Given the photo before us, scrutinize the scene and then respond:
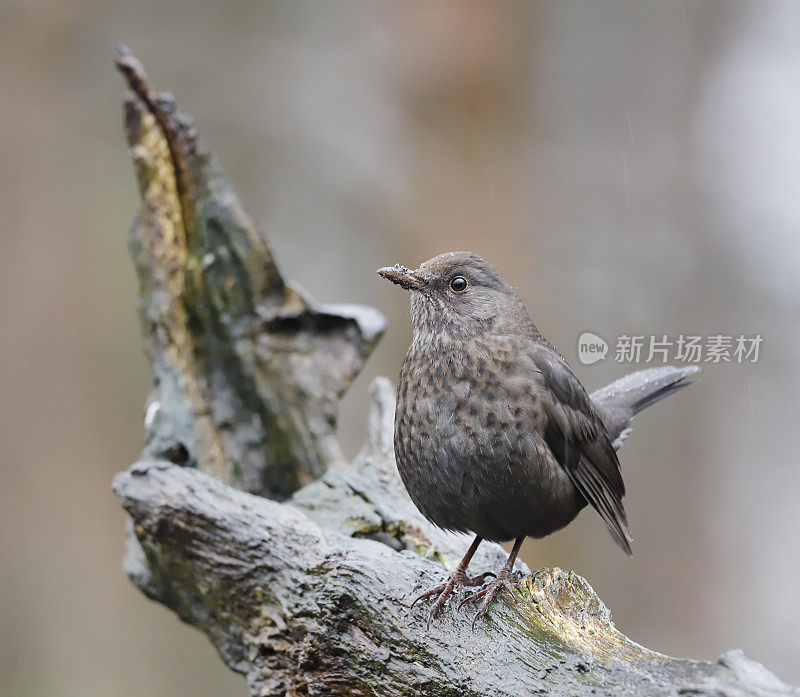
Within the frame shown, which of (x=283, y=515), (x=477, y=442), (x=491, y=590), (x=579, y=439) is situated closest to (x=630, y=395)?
(x=579, y=439)

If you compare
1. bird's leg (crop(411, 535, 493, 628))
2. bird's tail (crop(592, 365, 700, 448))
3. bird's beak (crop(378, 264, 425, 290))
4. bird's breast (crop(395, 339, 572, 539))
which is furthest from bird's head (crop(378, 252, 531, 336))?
bird's leg (crop(411, 535, 493, 628))

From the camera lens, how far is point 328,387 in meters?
4.28

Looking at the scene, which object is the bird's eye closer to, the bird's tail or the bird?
the bird

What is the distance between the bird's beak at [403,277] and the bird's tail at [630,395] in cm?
96

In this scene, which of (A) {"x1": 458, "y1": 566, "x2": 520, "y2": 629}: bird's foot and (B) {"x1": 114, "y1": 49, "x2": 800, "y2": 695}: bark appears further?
(A) {"x1": 458, "y1": 566, "x2": 520, "y2": 629}: bird's foot

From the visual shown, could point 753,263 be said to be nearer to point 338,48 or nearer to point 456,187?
point 456,187

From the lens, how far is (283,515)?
10.6 ft

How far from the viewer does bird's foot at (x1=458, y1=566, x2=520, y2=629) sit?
2582 mm

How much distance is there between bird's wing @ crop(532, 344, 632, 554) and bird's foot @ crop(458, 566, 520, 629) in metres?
0.43

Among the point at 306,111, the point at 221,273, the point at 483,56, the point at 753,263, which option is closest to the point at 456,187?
the point at 483,56

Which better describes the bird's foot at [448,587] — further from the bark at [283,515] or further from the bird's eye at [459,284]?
the bird's eye at [459,284]

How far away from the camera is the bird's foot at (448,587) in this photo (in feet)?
8.50

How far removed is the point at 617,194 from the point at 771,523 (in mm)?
3020

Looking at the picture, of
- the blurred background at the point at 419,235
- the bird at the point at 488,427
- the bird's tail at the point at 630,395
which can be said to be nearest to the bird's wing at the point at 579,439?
the bird at the point at 488,427
